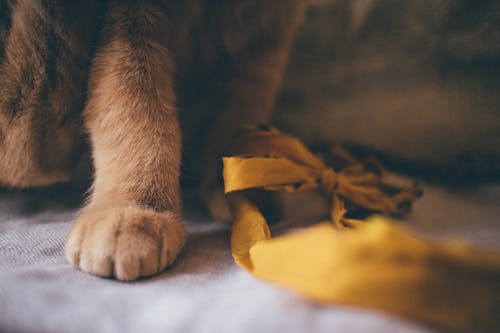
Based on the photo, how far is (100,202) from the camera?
1.91 ft

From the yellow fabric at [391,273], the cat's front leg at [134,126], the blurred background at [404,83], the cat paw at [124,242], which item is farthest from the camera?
the blurred background at [404,83]

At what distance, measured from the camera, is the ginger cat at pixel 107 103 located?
537 millimetres

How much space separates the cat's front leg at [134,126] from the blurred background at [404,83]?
1.84 feet

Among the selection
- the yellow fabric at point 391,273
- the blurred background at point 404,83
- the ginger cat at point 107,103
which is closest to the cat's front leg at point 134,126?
the ginger cat at point 107,103

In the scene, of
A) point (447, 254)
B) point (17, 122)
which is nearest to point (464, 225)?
point (447, 254)

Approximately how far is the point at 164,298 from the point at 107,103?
342 mm

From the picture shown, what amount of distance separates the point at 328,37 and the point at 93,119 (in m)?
0.72

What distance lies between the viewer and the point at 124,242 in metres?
0.48

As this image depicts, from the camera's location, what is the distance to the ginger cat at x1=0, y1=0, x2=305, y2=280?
1.76ft

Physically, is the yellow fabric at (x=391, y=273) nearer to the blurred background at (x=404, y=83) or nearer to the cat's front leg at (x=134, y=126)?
the cat's front leg at (x=134, y=126)

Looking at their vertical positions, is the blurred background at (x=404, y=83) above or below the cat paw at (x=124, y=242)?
above

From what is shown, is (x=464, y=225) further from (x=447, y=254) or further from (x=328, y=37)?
(x=328, y=37)

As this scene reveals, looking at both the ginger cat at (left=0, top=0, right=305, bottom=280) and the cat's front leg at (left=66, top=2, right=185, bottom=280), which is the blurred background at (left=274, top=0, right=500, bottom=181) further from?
the cat's front leg at (left=66, top=2, right=185, bottom=280)

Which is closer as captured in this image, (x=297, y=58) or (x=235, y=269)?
(x=235, y=269)
